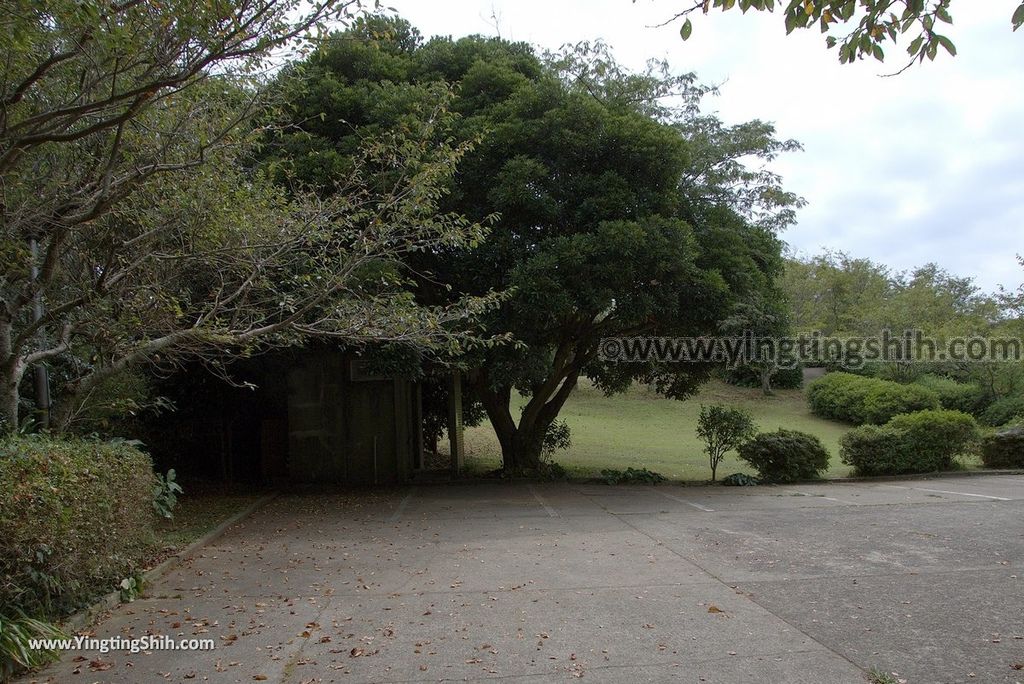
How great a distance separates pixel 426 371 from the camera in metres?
12.8

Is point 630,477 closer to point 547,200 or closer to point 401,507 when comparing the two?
point 401,507

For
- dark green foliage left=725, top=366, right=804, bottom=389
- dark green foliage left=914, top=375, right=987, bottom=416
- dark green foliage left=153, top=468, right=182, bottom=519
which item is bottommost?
dark green foliage left=153, top=468, right=182, bottom=519

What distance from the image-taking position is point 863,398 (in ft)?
82.4

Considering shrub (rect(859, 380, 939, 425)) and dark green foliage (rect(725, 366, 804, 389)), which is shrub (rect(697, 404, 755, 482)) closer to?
shrub (rect(859, 380, 939, 425))

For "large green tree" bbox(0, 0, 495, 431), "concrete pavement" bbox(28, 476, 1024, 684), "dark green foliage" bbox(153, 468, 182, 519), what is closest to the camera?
"concrete pavement" bbox(28, 476, 1024, 684)

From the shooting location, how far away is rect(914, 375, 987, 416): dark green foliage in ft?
71.7

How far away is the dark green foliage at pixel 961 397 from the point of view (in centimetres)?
2186

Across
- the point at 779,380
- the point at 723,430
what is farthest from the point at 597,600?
the point at 779,380

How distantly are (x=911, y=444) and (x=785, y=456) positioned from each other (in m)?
2.76

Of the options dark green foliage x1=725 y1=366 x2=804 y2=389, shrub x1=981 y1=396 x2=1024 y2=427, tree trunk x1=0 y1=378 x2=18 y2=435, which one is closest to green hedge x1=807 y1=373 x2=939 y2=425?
shrub x1=981 y1=396 x2=1024 y2=427

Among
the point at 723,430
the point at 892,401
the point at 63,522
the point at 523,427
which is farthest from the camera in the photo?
the point at 892,401

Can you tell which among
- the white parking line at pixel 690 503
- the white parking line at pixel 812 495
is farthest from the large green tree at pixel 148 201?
the white parking line at pixel 812 495

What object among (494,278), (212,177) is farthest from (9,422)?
(494,278)

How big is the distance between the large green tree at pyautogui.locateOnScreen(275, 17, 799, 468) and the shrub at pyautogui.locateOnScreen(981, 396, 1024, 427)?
11002 mm
